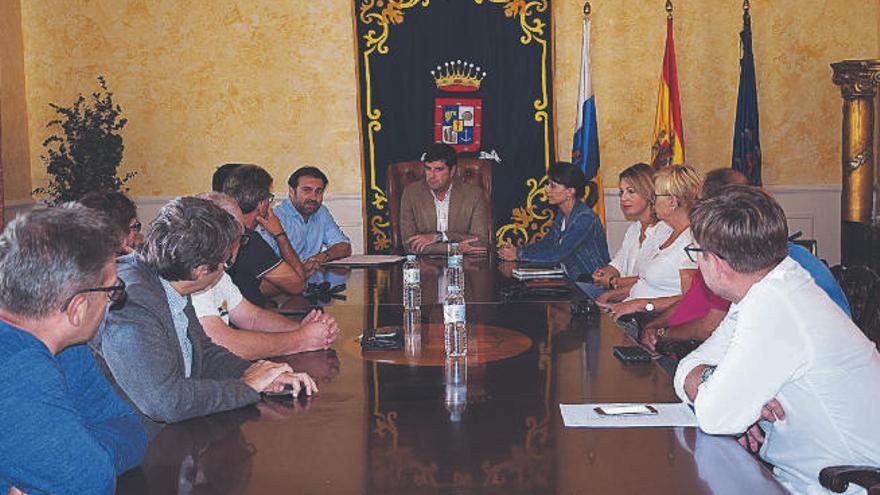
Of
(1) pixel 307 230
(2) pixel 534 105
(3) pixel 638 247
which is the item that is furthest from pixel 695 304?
(2) pixel 534 105

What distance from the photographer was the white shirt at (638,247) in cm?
476

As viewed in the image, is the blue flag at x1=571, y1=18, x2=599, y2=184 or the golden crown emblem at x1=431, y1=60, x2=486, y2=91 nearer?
the blue flag at x1=571, y1=18, x2=599, y2=184

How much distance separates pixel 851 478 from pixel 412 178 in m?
4.73

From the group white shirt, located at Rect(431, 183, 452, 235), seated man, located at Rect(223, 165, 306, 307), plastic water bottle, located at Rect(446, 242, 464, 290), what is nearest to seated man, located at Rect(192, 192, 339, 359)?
plastic water bottle, located at Rect(446, 242, 464, 290)

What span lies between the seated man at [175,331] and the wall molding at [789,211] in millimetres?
4493

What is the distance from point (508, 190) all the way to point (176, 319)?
4.75m

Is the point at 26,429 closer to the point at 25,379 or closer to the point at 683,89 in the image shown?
the point at 25,379

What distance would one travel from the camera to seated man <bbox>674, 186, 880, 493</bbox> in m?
2.11

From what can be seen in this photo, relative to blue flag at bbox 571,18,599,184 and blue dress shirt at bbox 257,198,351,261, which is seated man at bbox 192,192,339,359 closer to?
blue dress shirt at bbox 257,198,351,261

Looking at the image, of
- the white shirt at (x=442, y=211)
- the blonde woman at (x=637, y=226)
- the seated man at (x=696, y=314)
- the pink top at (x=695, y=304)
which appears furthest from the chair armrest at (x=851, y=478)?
the white shirt at (x=442, y=211)

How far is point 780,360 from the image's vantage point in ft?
6.97

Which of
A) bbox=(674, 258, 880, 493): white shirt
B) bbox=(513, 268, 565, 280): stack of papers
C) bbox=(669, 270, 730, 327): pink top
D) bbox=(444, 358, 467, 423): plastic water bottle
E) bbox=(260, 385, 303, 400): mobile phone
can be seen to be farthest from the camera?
bbox=(513, 268, 565, 280): stack of papers

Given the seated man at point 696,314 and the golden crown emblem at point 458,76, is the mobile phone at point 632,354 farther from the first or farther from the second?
the golden crown emblem at point 458,76

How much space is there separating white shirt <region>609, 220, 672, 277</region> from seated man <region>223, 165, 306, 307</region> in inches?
66.7
